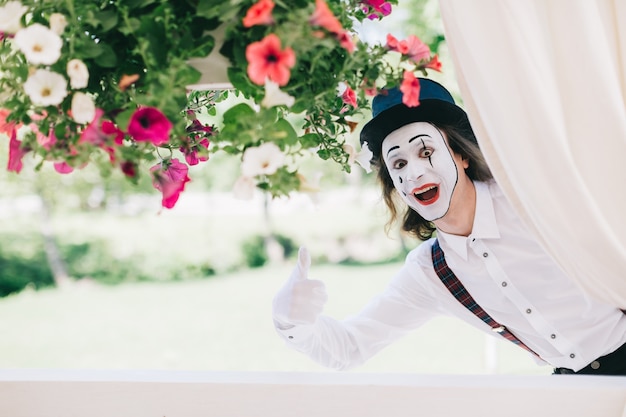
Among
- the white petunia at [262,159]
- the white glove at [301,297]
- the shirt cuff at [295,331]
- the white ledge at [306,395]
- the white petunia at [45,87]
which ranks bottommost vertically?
the white ledge at [306,395]

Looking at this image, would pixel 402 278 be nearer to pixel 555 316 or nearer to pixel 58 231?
pixel 555 316

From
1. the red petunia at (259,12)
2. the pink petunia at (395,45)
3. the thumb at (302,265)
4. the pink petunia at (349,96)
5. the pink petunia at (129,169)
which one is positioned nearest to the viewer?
the red petunia at (259,12)

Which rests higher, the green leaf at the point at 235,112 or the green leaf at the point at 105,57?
the green leaf at the point at 105,57

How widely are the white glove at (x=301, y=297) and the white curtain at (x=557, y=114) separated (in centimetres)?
52

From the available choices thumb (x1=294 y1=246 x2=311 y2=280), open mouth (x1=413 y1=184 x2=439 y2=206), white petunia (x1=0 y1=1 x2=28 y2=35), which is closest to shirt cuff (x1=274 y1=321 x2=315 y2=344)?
thumb (x1=294 y1=246 x2=311 y2=280)

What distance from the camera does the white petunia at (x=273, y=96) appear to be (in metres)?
0.96

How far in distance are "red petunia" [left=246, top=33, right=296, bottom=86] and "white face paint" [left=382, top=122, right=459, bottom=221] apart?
783 mm

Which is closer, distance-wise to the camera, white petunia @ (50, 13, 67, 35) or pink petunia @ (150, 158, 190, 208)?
white petunia @ (50, 13, 67, 35)

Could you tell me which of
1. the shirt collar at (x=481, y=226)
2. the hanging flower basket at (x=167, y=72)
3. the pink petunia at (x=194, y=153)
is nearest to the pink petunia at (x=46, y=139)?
the hanging flower basket at (x=167, y=72)

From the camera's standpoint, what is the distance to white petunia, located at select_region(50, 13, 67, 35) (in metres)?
0.97

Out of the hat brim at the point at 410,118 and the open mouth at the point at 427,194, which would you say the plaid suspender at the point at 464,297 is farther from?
the hat brim at the point at 410,118

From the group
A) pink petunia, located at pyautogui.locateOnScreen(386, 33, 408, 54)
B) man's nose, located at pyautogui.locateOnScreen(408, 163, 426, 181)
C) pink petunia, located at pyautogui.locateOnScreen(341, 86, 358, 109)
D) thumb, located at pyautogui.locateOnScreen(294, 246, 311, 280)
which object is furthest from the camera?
man's nose, located at pyautogui.locateOnScreen(408, 163, 426, 181)

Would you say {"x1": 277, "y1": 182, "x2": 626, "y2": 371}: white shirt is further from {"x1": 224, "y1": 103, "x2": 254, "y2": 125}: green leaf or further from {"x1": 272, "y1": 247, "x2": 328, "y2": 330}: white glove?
{"x1": 224, "y1": 103, "x2": 254, "y2": 125}: green leaf

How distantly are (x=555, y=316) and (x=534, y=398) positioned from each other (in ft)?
1.85
